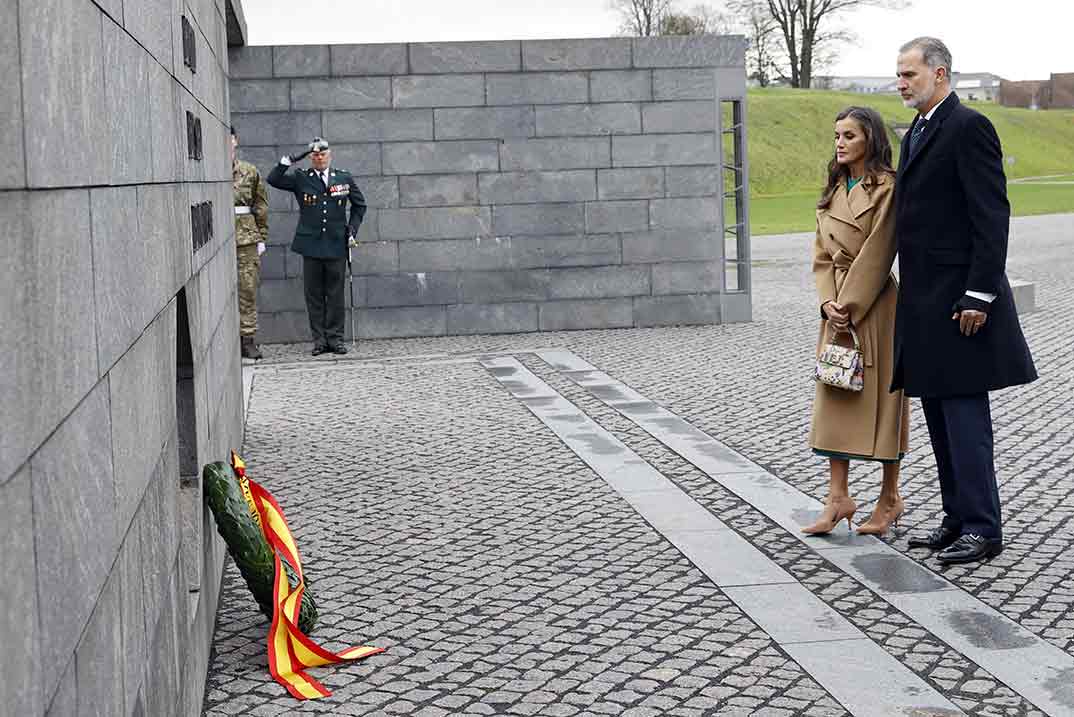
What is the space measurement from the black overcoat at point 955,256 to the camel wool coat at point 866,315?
0.62ft

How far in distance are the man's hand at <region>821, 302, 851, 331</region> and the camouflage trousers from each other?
864cm

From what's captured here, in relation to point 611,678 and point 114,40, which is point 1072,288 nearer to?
point 611,678

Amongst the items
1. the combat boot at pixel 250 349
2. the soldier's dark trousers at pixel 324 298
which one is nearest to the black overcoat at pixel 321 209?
the soldier's dark trousers at pixel 324 298

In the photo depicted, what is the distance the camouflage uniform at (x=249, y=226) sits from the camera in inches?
573

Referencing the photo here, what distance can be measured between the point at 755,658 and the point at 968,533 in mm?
1577

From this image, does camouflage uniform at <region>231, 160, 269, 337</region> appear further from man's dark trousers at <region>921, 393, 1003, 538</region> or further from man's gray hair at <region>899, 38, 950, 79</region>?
man's dark trousers at <region>921, 393, 1003, 538</region>

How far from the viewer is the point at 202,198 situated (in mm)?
6273

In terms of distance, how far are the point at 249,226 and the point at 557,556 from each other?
8.65 m

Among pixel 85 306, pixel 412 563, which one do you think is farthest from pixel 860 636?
pixel 85 306

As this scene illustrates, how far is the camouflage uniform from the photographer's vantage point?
14.6m

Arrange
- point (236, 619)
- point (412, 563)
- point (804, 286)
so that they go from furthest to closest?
point (804, 286), point (412, 563), point (236, 619)

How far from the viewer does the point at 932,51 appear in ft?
20.7

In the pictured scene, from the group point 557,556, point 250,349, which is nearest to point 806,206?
point 250,349

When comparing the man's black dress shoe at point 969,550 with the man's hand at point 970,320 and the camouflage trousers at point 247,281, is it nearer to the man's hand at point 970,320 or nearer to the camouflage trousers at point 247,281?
the man's hand at point 970,320
